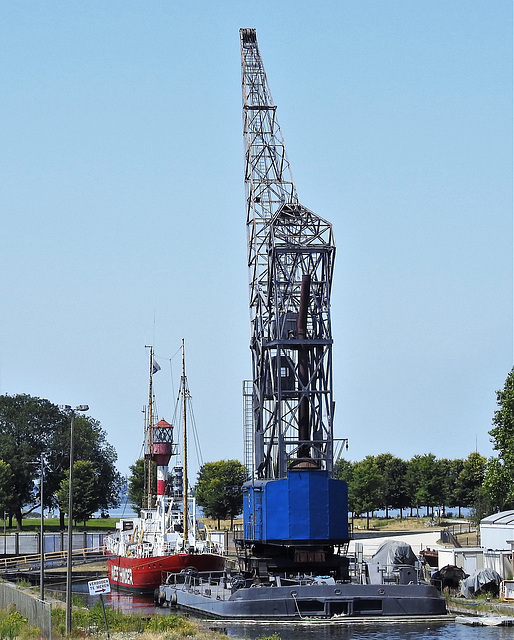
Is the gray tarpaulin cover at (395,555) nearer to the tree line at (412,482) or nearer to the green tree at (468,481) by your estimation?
the tree line at (412,482)

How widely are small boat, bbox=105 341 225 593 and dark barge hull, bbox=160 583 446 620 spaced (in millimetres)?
14711

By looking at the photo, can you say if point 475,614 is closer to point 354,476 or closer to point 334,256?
point 334,256

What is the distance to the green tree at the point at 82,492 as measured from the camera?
5221 inches

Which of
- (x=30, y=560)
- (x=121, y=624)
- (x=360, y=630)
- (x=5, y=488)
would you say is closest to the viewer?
(x=121, y=624)

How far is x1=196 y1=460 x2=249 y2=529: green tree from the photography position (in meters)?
128

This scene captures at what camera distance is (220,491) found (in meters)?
128

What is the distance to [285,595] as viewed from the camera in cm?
5606

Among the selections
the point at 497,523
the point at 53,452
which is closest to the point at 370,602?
the point at 497,523

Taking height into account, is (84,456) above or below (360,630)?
above

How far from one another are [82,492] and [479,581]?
80384 millimetres

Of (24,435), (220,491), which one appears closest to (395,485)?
(220,491)

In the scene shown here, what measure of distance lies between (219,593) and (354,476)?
75.6m

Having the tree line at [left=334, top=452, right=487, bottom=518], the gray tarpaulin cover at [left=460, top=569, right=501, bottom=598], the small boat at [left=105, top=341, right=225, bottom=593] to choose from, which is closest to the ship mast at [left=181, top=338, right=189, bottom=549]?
the small boat at [left=105, top=341, right=225, bottom=593]

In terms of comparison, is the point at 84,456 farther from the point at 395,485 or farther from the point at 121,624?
the point at 121,624
